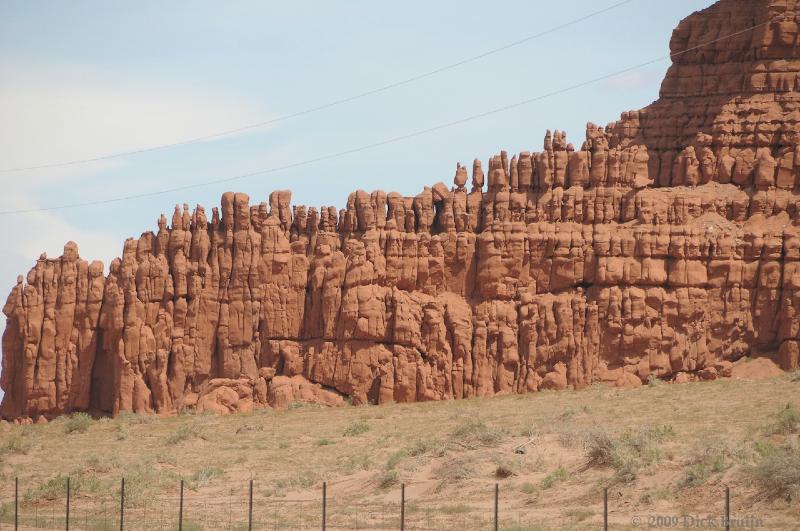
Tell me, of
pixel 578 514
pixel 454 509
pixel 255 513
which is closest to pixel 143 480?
pixel 255 513

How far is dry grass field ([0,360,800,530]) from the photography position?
42.2 m

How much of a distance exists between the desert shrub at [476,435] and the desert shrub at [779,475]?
37.1ft

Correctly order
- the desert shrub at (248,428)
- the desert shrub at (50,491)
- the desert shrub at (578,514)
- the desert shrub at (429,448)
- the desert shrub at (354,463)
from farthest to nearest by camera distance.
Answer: the desert shrub at (248,428)
the desert shrub at (354,463)
the desert shrub at (429,448)
the desert shrub at (50,491)
the desert shrub at (578,514)

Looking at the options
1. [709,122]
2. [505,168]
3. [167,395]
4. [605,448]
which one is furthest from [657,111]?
[605,448]

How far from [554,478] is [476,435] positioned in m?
6.65

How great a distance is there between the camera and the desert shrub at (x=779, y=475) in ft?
130

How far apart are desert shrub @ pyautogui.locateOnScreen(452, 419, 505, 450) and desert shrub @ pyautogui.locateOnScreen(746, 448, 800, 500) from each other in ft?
37.1

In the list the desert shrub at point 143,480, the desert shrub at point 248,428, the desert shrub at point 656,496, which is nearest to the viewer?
the desert shrub at point 656,496

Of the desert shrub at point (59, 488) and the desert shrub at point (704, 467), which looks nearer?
the desert shrub at point (704, 467)

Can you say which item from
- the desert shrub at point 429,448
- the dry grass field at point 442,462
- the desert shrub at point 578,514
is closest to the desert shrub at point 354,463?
the dry grass field at point 442,462

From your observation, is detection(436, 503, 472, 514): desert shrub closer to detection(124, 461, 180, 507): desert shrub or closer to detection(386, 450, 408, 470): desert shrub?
detection(386, 450, 408, 470): desert shrub

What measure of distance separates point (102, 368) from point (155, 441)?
1065 cm

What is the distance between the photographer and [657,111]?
71.2m

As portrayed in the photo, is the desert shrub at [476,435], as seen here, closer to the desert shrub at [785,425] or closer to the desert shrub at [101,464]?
the desert shrub at [785,425]
